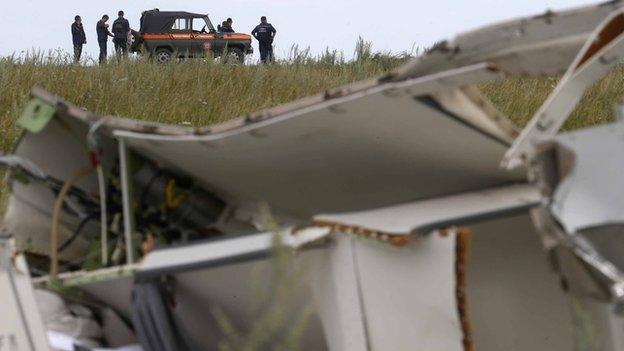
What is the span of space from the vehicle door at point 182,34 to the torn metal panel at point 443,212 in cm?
2243

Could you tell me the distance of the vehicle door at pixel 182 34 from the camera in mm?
25266

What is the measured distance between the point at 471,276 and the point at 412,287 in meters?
0.24

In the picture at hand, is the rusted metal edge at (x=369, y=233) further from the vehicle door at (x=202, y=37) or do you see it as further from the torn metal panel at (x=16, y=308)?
the vehicle door at (x=202, y=37)

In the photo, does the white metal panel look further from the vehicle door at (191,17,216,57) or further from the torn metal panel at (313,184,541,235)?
the vehicle door at (191,17,216,57)

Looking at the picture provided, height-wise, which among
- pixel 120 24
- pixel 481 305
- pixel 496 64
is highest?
pixel 120 24

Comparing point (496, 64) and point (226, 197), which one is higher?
point (496, 64)

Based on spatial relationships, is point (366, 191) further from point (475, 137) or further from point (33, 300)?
point (33, 300)

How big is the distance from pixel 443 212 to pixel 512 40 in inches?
13.9

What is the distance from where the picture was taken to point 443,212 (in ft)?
6.97

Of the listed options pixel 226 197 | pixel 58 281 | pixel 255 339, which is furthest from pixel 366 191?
pixel 255 339

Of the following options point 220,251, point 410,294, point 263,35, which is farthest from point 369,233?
point 263,35

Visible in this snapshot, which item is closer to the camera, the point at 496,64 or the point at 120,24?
the point at 496,64

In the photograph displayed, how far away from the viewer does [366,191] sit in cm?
254

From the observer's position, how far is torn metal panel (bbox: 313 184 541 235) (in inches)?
79.9
